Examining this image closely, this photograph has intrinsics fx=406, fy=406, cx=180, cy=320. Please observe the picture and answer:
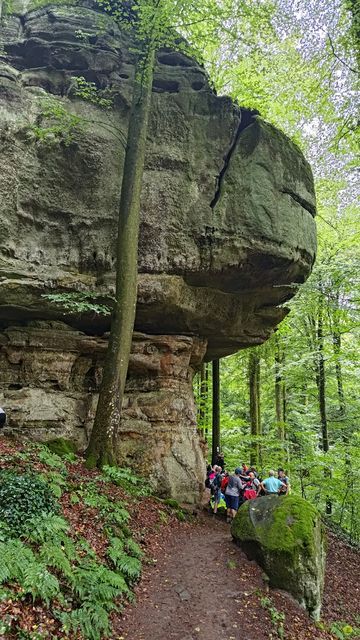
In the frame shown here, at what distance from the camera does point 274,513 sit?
822cm

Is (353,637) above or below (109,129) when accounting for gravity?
below

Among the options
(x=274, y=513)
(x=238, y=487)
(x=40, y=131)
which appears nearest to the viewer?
(x=274, y=513)

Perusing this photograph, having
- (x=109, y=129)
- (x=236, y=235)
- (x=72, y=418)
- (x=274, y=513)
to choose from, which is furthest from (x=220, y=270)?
(x=274, y=513)

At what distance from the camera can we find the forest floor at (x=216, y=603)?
5555mm

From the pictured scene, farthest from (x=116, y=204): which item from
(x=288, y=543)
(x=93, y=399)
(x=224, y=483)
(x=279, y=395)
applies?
(x=279, y=395)

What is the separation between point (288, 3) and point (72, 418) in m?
12.3

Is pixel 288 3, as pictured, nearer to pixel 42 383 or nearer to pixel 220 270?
pixel 220 270

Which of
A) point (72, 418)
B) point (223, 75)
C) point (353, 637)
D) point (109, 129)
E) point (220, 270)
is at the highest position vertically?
point (223, 75)

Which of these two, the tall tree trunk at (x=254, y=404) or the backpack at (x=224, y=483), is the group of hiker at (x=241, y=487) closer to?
the backpack at (x=224, y=483)

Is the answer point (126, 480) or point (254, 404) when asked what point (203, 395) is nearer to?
point (254, 404)

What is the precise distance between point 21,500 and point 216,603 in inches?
136

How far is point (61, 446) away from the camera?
422 inches

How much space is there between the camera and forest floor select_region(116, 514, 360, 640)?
5.55m

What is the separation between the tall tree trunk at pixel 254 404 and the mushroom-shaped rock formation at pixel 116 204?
5961mm
